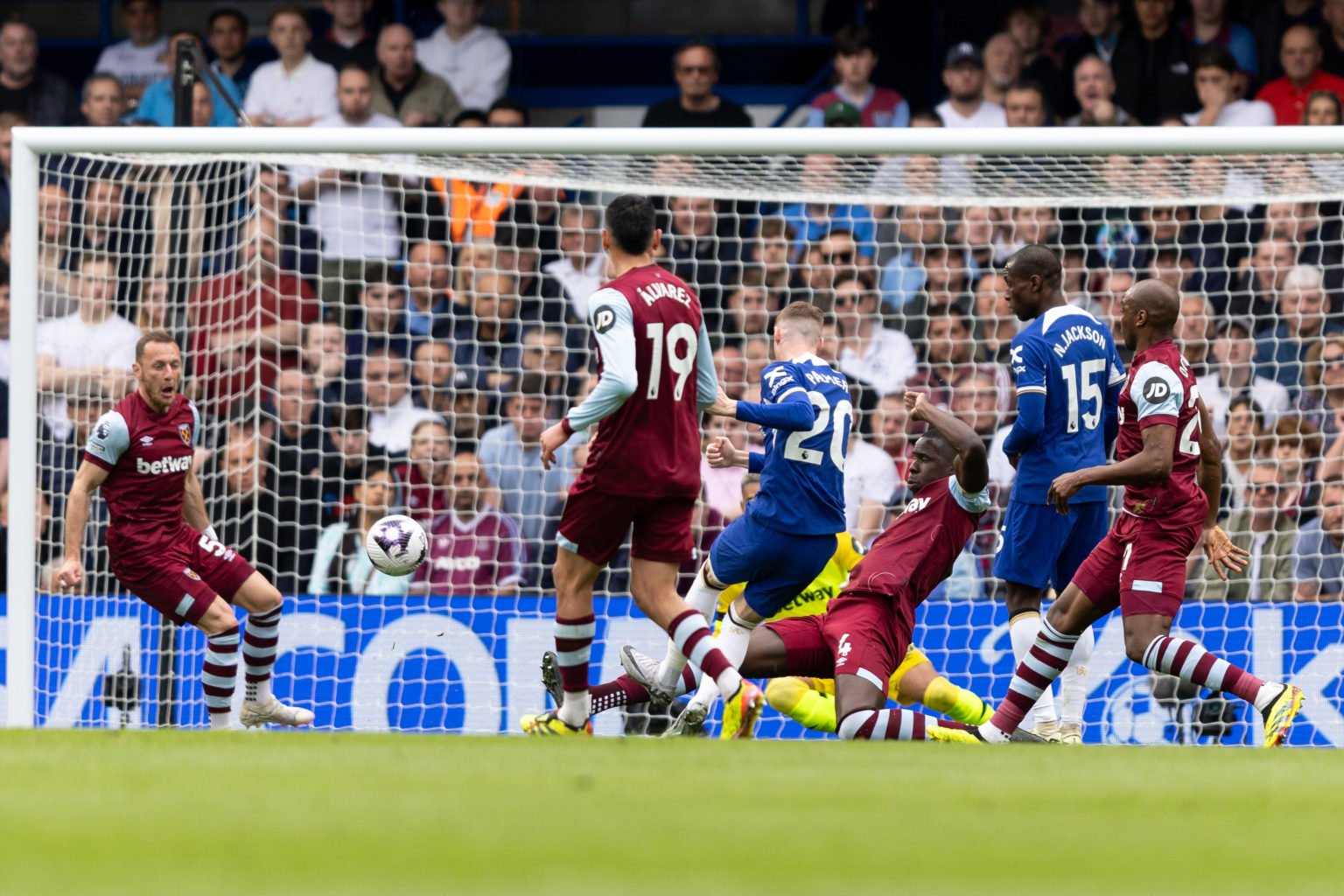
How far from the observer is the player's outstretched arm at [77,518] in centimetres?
794

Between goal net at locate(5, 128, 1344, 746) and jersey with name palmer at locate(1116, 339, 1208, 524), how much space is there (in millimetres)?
1798

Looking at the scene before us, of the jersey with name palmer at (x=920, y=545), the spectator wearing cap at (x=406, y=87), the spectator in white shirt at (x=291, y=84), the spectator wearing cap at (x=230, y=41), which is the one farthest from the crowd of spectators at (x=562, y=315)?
the jersey with name palmer at (x=920, y=545)

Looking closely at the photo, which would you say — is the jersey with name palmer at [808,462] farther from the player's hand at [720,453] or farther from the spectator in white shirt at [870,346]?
the spectator in white shirt at [870,346]

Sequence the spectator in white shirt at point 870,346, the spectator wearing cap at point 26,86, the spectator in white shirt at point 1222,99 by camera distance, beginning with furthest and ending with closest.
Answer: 1. the spectator wearing cap at point 26,86
2. the spectator in white shirt at point 1222,99
3. the spectator in white shirt at point 870,346

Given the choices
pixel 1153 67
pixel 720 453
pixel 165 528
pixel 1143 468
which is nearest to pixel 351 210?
pixel 165 528

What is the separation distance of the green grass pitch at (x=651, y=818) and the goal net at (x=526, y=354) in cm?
373

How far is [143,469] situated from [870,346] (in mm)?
4330

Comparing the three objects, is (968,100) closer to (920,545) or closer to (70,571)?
(920,545)

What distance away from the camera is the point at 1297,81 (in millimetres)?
11898

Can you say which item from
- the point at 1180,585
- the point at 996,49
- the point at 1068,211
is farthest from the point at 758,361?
the point at 1180,585

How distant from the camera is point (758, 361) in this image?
10.7 metres

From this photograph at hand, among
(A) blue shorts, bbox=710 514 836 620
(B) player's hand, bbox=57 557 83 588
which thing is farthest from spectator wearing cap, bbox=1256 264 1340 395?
(B) player's hand, bbox=57 557 83 588

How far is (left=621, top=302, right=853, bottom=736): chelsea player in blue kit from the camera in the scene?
25.4ft

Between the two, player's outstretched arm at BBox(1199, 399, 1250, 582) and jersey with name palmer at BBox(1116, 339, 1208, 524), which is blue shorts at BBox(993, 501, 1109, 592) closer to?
player's outstretched arm at BBox(1199, 399, 1250, 582)
